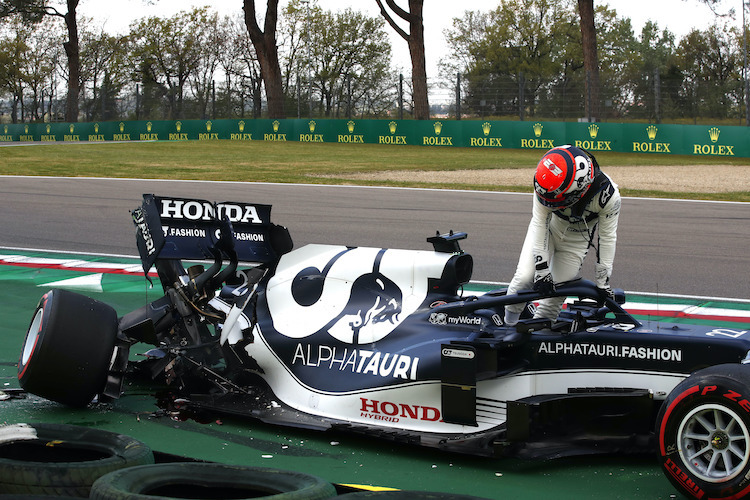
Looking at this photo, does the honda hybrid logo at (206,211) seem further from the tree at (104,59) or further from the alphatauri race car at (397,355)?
the tree at (104,59)

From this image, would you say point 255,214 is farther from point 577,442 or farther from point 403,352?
point 577,442

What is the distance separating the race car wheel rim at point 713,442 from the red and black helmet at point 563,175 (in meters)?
1.80

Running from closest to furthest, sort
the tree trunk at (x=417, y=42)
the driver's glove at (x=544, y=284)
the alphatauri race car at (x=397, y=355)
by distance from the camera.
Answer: the alphatauri race car at (x=397, y=355) < the driver's glove at (x=544, y=284) < the tree trunk at (x=417, y=42)

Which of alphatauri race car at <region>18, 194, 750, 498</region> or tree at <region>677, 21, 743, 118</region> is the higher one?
tree at <region>677, 21, 743, 118</region>

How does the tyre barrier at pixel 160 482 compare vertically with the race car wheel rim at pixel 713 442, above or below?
below

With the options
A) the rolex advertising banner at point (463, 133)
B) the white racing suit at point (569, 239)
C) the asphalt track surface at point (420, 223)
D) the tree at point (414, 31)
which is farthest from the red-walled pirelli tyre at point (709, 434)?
the tree at point (414, 31)

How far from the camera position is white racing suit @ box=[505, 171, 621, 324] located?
224 inches

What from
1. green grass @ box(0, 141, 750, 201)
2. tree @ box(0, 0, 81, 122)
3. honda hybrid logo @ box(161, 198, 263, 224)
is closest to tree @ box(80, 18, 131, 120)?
tree @ box(0, 0, 81, 122)

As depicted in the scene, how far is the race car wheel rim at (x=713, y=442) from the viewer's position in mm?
3969

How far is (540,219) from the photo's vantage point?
582cm

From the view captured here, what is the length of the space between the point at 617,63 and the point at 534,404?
76406 millimetres

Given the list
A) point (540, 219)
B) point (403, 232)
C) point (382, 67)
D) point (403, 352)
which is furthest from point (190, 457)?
point (382, 67)

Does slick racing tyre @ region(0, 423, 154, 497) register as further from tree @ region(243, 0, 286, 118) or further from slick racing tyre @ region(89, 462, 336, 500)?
tree @ region(243, 0, 286, 118)

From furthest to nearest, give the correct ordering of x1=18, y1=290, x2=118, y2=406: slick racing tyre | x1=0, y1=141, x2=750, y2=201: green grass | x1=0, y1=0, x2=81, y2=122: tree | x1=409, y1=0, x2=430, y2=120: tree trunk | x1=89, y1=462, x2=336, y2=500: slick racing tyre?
x1=0, y1=0, x2=81, y2=122: tree, x1=409, y1=0, x2=430, y2=120: tree trunk, x1=0, y1=141, x2=750, y2=201: green grass, x1=18, y1=290, x2=118, y2=406: slick racing tyre, x1=89, y1=462, x2=336, y2=500: slick racing tyre
